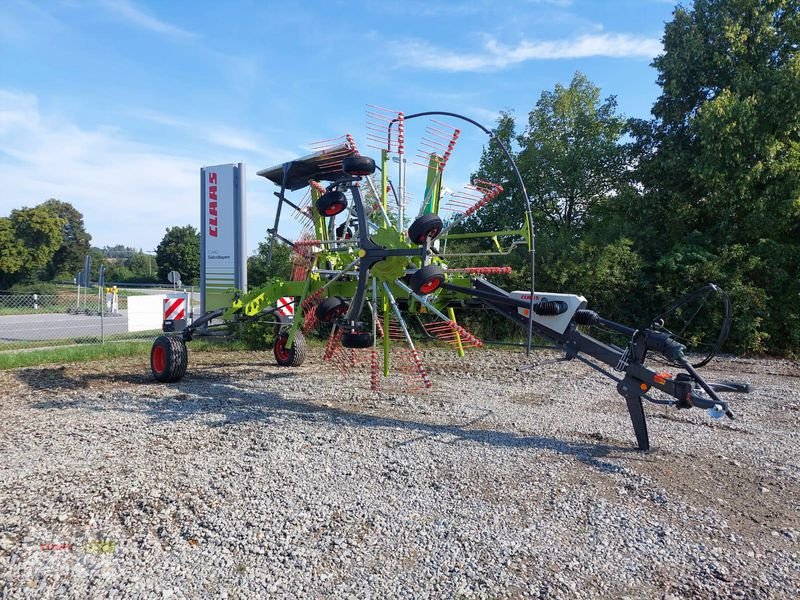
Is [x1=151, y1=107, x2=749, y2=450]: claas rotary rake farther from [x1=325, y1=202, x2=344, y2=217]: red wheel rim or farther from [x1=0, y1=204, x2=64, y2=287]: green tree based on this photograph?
[x1=0, y1=204, x2=64, y2=287]: green tree

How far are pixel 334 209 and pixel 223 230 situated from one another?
17.6 feet

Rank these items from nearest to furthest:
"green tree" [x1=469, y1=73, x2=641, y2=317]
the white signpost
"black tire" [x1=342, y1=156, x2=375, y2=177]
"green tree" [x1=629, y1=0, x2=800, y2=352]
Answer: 1. "black tire" [x1=342, y1=156, x2=375, y2=177]
2. the white signpost
3. "green tree" [x1=629, y1=0, x2=800, y2=352]
4. "green tree" [x1=469, y1=73, x2=641, y2=317]

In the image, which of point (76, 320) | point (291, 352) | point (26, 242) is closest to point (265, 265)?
point (291, 352)

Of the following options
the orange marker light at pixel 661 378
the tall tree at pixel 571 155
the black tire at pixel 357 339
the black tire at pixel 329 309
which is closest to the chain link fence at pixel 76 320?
the black tire at pixel 329 309

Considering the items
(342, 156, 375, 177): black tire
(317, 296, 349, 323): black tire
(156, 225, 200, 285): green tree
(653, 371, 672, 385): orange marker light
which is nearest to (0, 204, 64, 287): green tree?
(156, 225, 200, 285): green tree

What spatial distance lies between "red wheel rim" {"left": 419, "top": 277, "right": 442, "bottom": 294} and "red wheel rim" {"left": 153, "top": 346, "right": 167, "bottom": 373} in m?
4.45

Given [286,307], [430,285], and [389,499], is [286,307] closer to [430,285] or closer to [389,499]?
[430,285]

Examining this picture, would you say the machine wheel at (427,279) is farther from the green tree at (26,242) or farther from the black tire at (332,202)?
the green tree at (26,242)

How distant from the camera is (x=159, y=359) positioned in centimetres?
886

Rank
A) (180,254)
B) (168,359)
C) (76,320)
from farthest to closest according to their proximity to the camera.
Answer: (180,254) < (76,320) < (168,359)

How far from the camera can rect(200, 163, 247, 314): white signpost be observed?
11570mm

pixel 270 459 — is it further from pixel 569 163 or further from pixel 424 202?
pixel 569 163

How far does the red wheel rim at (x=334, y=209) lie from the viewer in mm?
6986

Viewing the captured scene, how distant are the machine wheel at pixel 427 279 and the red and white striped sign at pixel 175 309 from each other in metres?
5.99
